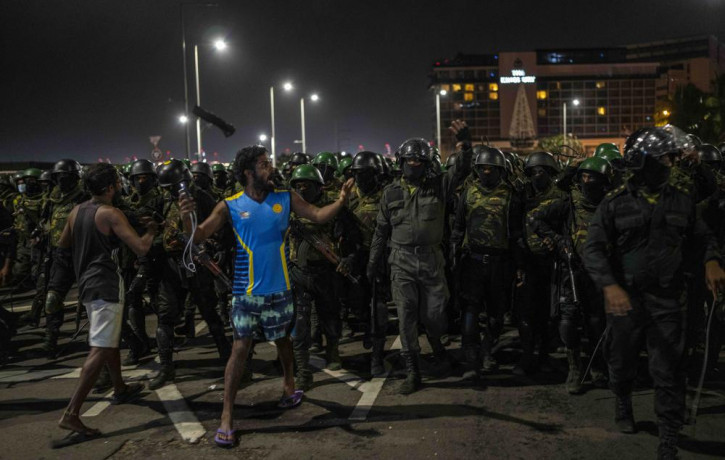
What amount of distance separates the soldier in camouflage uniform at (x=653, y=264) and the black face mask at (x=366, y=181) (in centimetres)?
367

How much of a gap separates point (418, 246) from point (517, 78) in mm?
112824

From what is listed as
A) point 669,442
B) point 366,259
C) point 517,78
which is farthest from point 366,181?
point 517,78

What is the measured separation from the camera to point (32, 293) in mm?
12398

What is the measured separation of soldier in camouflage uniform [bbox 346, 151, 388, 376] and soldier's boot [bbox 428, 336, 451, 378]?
0.55m

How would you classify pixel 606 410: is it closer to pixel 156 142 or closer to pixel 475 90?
pixel 156 142

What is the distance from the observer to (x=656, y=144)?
410 cm

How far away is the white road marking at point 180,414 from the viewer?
16.2ft

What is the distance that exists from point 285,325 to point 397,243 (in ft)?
5.12

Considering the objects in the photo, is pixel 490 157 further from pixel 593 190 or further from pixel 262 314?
pixel 262 314

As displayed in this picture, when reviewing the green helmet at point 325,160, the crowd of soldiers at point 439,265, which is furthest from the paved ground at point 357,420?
the green helmet at point 325,160

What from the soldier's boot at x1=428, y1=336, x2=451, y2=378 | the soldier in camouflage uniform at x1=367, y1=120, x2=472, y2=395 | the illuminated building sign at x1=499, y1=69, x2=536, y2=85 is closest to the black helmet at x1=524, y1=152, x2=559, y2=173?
the soldier in camouflage uniform at x1=367, y1=120, x2=472, y2=395

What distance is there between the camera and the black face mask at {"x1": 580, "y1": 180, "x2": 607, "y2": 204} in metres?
5.86

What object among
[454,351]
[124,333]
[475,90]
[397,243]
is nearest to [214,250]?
[124,333]

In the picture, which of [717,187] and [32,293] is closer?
[717,187]
